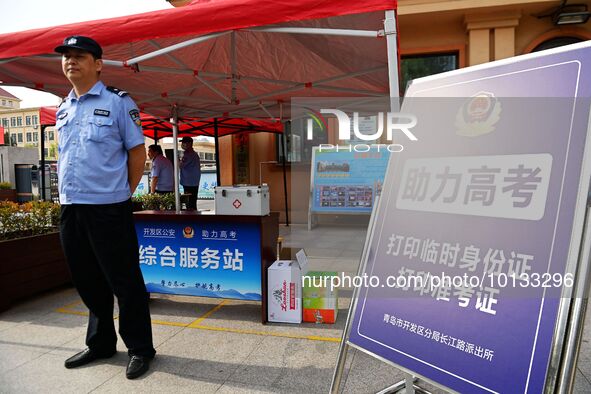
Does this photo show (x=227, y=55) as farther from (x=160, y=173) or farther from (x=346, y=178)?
(x=346, y=178)

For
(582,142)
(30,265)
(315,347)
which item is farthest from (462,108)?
(30,265)

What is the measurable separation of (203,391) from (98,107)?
187 cm

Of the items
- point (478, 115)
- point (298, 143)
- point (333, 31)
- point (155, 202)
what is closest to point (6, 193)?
point (155, 202)

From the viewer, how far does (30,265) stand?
4.14m

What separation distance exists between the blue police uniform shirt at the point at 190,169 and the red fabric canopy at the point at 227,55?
147 centimetres

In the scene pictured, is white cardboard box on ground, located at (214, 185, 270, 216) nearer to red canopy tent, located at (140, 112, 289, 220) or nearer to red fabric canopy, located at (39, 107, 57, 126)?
red canopy tent, located at (140, 112, 289, 220)

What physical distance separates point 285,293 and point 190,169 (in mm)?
5109

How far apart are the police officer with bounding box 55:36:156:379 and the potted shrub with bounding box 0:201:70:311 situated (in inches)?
66.1

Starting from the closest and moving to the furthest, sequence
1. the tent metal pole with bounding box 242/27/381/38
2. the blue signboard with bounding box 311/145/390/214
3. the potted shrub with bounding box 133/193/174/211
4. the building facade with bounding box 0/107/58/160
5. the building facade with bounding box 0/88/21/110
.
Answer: the tent metal pole with bounding box 242/27/381/38
the potted shrub with bounding box 133/193/174/211
the blue signboard with bounding box 311/145/390/214
the building facade with bounding box 0/107/58/160
the building facade with bounding box 0/88/21/110

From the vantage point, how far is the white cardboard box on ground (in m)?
3.54

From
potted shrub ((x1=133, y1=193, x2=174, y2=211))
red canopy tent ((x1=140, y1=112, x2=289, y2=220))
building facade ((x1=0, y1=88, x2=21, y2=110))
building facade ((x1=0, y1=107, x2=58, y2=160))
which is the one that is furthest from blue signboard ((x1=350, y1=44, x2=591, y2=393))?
building facade ((x1=0, y1=88, x2=21, y2=110))

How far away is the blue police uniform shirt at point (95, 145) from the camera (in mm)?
2559

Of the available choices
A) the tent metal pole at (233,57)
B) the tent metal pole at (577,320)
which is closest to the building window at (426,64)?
the tent metal pole at (233,57)

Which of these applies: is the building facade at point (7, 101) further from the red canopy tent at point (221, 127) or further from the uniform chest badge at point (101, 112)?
the uniform chest badge at point (101, 112)
